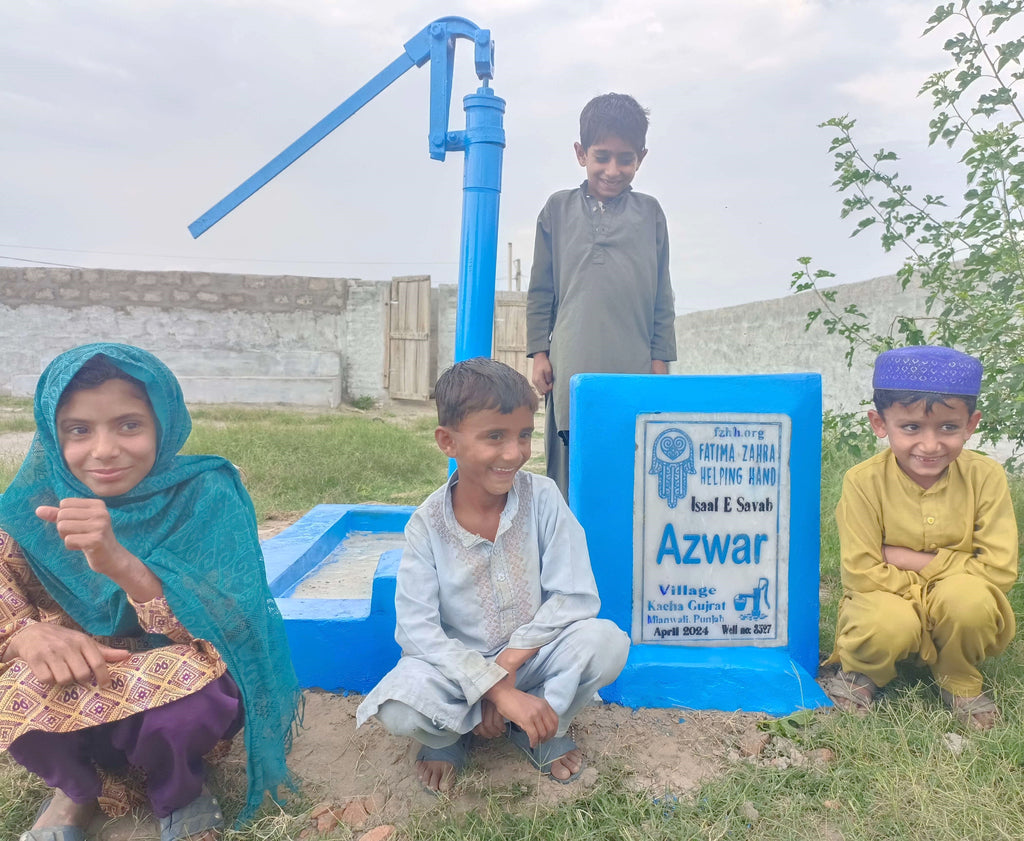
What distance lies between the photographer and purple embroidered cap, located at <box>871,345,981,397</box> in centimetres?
198

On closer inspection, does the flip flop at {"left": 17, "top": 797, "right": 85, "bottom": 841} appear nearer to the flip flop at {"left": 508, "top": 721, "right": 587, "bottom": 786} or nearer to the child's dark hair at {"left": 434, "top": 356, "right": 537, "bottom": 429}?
the flip flop at {"left": 508, "top": 721, "right": 587, "bottom": 786}

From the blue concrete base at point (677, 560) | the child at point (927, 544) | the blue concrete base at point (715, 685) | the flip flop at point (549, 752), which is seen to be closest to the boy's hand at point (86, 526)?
the flip flop at point (549, 752)

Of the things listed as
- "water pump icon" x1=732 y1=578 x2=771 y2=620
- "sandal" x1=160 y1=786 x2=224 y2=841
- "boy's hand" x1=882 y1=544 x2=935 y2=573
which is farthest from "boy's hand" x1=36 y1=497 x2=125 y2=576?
"boy's hand" x1=882 y1=544 x2=935 y2=573

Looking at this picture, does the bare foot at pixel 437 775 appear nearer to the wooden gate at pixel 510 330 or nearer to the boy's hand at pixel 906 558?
the boy's hand at pixel 906 558

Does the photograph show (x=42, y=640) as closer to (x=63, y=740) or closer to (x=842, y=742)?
(x=63, y=740)

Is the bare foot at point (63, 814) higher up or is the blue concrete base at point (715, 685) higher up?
the blue concrete base at point (715, 685)

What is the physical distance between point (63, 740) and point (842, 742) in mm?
1685

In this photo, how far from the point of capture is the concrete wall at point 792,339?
628cm

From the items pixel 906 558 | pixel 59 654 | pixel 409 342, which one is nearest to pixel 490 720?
pixel 59 654

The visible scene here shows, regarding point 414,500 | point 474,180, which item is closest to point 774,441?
point 474,180

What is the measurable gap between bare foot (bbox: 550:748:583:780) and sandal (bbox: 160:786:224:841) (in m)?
→ 0.71

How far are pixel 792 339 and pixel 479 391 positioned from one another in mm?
7132

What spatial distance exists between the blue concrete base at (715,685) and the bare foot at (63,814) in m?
1.25

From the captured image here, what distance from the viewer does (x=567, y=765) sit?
5.86 ft
